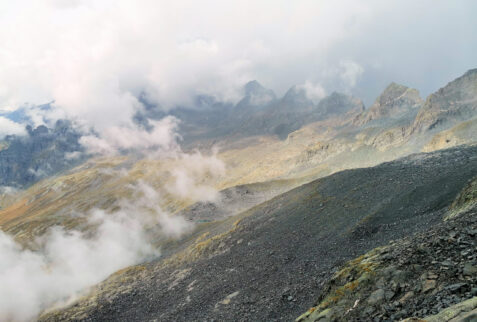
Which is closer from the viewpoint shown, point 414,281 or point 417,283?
point 417,283

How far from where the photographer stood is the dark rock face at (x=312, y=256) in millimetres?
18719

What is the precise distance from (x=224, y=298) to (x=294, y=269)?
32.2 ft

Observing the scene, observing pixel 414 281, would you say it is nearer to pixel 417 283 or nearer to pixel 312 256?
pixel 417 283

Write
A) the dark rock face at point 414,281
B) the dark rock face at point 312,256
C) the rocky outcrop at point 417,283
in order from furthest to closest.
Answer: the dark rock face at point 312,256 → the dark rock face at point 414,281 → the rocky outcrop at point 417,283

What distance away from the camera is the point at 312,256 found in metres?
40.7

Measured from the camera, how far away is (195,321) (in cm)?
3616

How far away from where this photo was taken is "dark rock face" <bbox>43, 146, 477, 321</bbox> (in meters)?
18.7

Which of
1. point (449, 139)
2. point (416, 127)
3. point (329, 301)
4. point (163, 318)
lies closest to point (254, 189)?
point (449, 139)

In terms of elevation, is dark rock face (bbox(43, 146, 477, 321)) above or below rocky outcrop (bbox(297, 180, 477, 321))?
below

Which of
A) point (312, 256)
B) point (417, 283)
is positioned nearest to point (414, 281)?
point (417, 283)

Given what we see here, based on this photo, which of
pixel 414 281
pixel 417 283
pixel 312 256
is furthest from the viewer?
pixel 312 256

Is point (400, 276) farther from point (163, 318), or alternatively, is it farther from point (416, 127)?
point (416, 127)

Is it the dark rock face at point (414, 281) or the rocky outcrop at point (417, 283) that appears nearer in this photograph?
the rocky outcrop at point (417, 283)

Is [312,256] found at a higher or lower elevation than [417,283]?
lower
